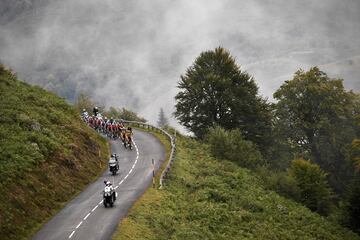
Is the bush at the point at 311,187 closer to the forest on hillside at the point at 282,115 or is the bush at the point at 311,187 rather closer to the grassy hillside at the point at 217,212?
the grassy hillside at the point at 217,212

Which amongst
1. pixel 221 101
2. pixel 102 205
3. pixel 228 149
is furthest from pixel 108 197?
pixel 221 101

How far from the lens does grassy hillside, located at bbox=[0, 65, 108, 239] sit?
85.9 feet

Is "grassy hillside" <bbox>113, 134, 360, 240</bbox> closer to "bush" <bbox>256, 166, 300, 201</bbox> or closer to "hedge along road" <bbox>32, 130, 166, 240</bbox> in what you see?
"hedge along road" <bbox>32, 130, 166, 240</bbox>

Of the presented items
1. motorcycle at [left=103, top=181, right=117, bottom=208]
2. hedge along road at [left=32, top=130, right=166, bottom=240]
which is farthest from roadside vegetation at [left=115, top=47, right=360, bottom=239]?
motorcycle at [left=103, top=181, right=117, bottom=208]

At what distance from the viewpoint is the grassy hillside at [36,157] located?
2617cm

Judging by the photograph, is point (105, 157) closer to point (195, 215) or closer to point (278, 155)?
point (195, 215)

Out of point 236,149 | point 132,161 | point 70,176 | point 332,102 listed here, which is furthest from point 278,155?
point 70,176

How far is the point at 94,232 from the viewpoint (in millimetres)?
24516

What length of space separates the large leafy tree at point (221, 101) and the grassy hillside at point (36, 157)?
18199 mm

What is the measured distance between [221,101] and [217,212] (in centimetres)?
3141

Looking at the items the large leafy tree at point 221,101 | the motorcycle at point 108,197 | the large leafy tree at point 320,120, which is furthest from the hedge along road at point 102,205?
the large leafy tree at point 320,120

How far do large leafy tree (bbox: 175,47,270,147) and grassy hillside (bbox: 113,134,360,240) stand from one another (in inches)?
755

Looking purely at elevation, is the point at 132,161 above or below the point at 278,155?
below

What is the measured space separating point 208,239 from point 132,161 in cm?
1830
